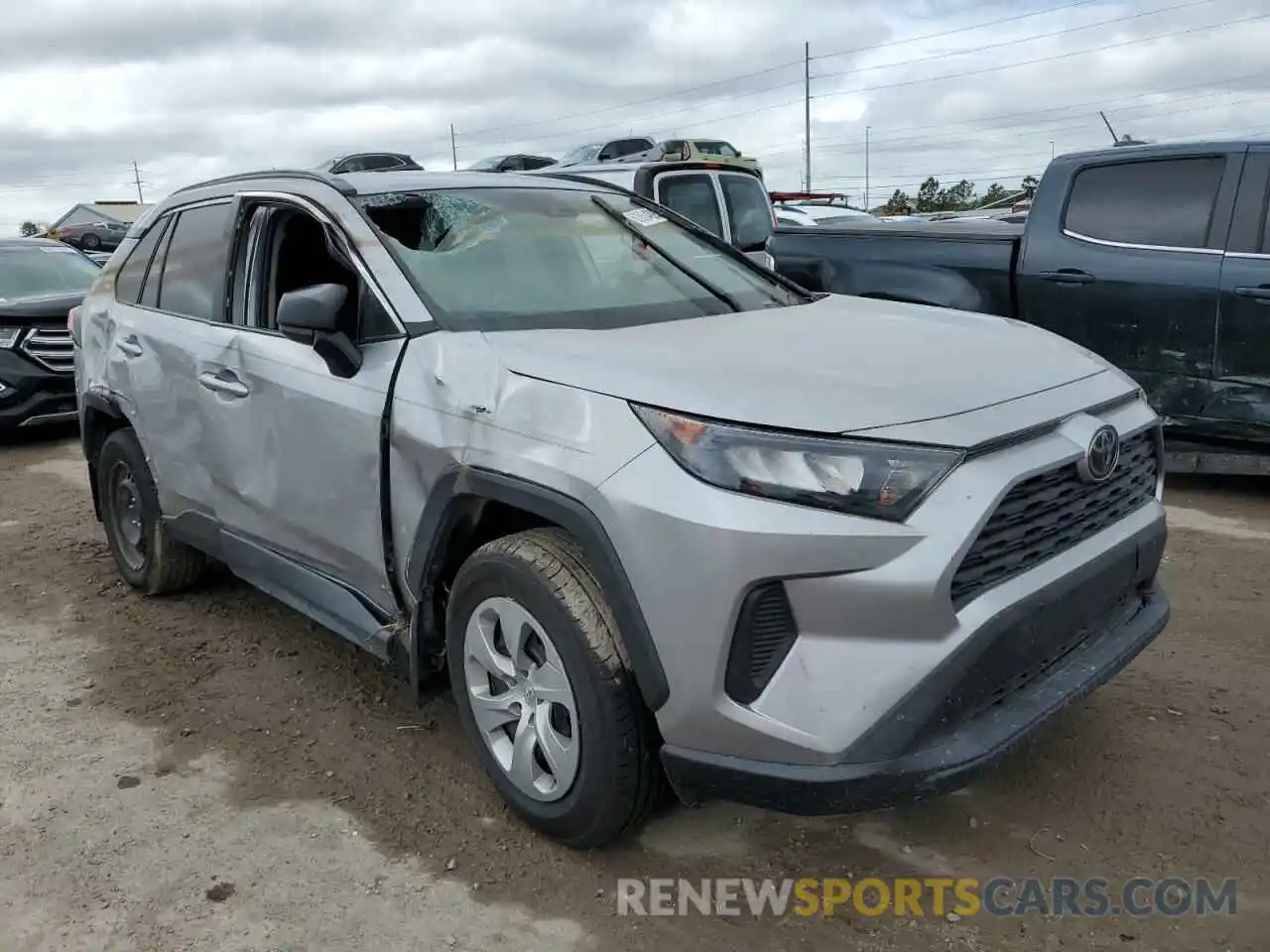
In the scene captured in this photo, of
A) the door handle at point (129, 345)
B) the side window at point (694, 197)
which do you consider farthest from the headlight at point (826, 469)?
the side window at point (694, 197)

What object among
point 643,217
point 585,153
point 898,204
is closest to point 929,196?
point 898,204

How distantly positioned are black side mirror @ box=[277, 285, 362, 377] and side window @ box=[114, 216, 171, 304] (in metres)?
1.76

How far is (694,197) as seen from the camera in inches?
378

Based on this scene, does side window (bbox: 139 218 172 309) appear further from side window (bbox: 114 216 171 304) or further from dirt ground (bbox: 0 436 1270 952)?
dirt ground (bbox: 0 436 1270 952)

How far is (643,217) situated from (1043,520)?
198 cm

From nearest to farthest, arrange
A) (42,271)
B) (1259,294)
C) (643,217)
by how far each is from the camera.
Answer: (643,217) < (1259,294) < (42,271)

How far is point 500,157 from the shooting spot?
15.9 m

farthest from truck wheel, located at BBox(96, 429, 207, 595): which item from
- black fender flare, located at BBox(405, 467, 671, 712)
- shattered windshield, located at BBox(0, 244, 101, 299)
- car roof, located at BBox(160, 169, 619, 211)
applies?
shattered windshield, located at BBox(0, 244, 101, 299)

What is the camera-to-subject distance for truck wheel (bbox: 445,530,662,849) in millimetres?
2469

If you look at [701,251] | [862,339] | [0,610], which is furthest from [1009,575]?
[0,610]

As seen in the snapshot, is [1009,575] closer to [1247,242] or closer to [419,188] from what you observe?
[419,188]

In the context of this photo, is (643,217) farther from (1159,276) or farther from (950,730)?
(1159,276)

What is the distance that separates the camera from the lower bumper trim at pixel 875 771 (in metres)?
2.25

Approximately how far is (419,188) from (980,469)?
2074mm
